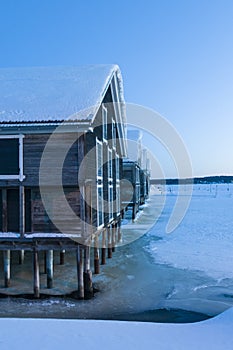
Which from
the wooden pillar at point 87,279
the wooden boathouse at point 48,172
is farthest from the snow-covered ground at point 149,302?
the wooden boathouse at point 48,172

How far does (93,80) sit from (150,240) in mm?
10103

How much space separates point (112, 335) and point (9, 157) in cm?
600

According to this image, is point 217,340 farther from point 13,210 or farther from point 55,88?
point 55,88

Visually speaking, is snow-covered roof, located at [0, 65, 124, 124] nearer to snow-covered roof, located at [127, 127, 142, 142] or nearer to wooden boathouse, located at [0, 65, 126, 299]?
wooden boathouse, located at [0, 65, 126, 299]

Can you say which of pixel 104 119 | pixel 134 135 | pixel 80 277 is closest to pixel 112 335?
pixel 80 277

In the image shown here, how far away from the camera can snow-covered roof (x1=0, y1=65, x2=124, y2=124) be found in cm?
971

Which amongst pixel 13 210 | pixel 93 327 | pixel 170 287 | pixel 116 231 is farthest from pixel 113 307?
pixel 116 231

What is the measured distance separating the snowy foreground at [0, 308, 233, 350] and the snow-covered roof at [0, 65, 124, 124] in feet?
16.5

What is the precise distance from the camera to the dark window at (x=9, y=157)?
33.7 feet

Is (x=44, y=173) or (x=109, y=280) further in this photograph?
(x=109, y=280)

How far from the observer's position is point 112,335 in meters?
6.00

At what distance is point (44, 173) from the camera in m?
10.2

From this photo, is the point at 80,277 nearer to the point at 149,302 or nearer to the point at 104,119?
the point at 149,302

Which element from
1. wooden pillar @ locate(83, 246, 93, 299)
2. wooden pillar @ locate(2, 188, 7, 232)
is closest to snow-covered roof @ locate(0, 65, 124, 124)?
wooden pillar @ locate(2, 188, 7, 232)
